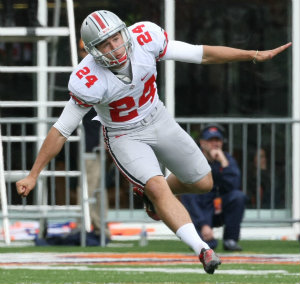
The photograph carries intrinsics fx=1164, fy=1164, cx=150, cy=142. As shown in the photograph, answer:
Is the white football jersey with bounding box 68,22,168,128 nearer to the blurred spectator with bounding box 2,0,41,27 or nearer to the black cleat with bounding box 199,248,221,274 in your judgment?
the black cleat with bounding box 199,248,221,274

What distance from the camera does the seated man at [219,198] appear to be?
10555 millimetres

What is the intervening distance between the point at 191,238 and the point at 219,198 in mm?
3448

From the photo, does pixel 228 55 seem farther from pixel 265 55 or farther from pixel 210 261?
pixel 210 261

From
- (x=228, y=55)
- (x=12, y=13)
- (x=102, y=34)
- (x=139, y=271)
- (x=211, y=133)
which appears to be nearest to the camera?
(x=102, y=34)

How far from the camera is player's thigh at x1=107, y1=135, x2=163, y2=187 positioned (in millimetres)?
7570

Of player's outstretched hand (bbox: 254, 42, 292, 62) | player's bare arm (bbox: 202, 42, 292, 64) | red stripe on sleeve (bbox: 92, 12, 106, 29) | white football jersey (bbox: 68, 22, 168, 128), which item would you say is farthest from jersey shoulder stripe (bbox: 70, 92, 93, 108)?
player's outstretched hand (bbox: 254, 42, 292, 62)

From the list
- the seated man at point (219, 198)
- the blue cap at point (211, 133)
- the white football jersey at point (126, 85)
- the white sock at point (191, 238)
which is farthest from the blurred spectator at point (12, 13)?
the white sock at point (191, 238)

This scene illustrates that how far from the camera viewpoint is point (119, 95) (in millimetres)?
7531

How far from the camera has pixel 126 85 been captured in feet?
24.6

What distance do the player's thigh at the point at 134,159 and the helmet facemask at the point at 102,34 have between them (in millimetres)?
599

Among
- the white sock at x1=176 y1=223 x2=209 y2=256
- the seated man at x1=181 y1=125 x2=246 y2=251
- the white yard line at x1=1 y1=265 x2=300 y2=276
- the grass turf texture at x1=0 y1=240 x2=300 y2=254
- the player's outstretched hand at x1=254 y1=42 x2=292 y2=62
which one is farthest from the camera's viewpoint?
the grass turf texture at x1=0 y1=240 x2=300 y2=254

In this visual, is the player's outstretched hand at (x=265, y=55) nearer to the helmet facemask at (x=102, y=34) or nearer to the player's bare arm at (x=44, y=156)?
the helmet facemask at (x=102, y=34)

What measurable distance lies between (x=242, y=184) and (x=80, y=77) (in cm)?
458

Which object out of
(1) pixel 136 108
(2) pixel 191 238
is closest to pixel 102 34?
(1) pixel 136 108
